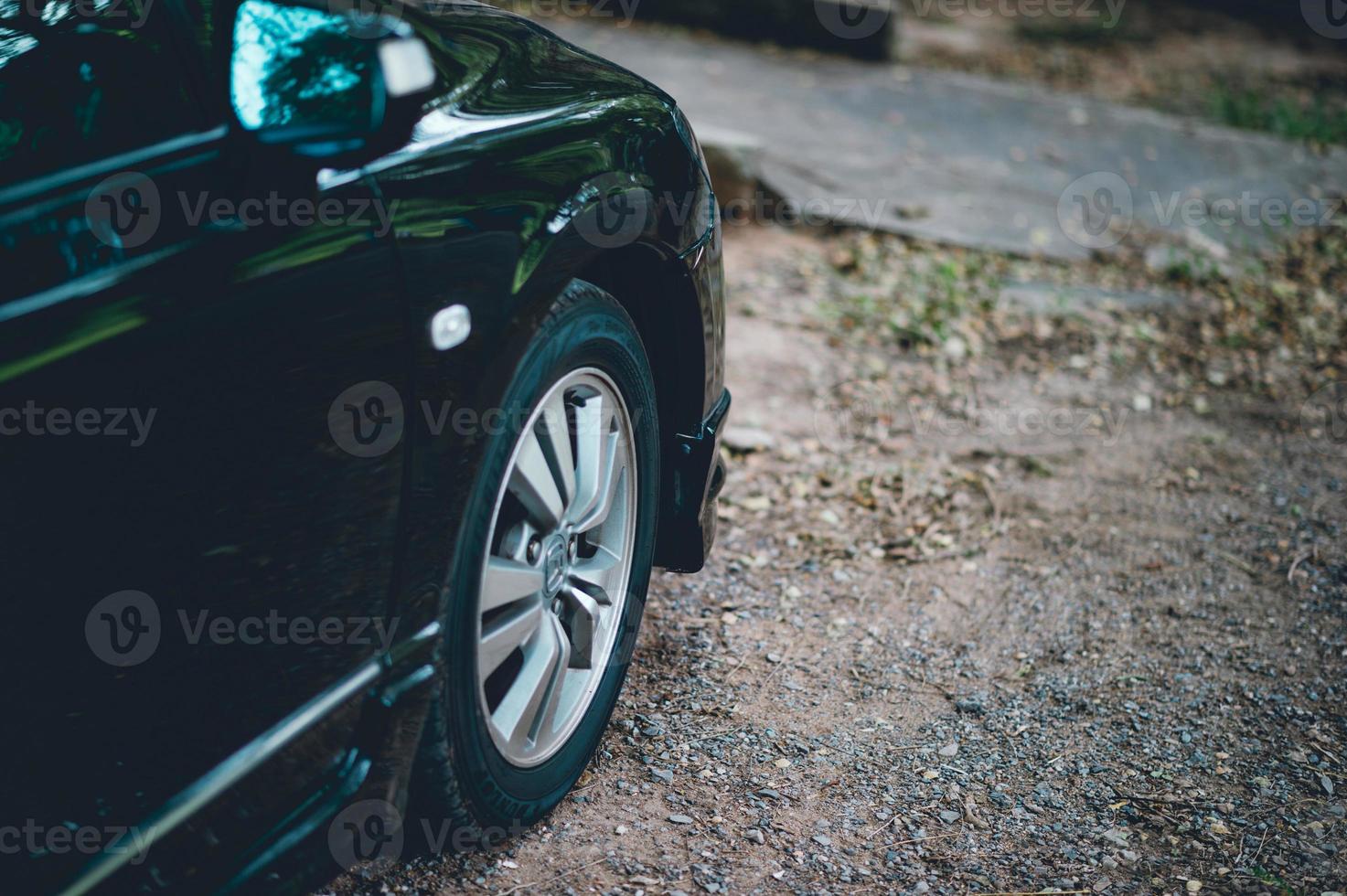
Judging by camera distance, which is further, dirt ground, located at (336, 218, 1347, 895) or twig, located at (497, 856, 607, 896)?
dirt ground, located at (336, 218, 1347, 895)

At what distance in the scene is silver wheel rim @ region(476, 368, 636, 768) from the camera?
6.91ft

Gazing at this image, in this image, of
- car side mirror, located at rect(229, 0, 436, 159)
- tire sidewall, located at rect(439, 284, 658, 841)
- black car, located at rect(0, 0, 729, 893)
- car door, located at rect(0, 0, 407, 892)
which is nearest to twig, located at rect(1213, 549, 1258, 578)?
tire sidewall, located at rect(439, 284, 658, 841)

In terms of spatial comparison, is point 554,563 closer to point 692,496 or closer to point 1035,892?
point 692,496

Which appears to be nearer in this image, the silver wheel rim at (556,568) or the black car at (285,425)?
the black car at (285,425)

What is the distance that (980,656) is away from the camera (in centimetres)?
312

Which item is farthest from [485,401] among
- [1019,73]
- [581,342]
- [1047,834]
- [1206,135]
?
[1019,73]

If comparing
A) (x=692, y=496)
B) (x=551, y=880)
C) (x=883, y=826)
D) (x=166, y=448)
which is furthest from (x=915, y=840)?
(x=166, y=448)

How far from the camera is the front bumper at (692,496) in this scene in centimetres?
268

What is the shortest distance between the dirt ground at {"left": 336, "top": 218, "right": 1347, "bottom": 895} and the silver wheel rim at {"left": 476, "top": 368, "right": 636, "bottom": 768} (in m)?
0.28

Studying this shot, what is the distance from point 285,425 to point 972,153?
6.25 meters

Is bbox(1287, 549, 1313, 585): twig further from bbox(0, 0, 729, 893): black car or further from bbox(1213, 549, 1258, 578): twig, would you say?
bbox(0, 0, 729, 893): black car

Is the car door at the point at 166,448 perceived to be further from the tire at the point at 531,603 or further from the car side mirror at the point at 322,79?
the tire at the point at 531,603

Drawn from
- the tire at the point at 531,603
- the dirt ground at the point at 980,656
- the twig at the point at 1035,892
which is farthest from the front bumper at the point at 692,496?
the twig at the point at 1035,892

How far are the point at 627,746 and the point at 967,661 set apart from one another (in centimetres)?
102
